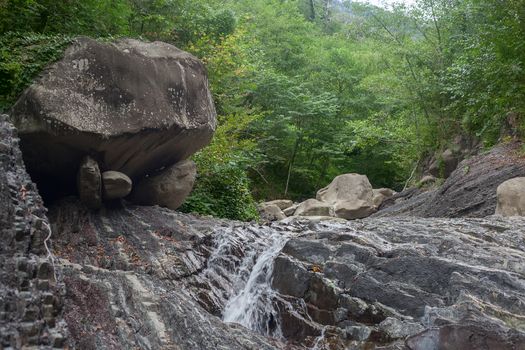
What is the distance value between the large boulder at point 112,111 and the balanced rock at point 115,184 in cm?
21

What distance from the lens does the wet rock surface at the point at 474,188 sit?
38.9ft

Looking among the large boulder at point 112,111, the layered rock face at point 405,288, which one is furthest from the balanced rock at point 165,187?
the layered rock face at point 405,288

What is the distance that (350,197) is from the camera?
726 inches

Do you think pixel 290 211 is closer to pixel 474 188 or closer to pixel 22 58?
pixel 474 188

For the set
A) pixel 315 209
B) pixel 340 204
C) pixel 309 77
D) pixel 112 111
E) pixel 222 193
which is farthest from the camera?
pixel 309 77

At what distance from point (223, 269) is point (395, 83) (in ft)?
45.7

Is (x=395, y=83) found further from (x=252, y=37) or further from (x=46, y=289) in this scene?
(x=46, y=289)

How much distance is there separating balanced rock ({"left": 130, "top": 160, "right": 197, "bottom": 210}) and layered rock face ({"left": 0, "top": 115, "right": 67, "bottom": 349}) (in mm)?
4306

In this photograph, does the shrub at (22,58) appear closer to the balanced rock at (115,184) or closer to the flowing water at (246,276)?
the balanced rock at (115,184)

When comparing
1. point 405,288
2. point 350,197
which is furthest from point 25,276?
point 350,197

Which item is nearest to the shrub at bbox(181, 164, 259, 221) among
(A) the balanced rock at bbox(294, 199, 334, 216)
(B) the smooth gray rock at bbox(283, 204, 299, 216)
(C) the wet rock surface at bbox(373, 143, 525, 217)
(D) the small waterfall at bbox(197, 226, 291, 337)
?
(D) the small waterfall at bbox(197, 226, 291, 337)

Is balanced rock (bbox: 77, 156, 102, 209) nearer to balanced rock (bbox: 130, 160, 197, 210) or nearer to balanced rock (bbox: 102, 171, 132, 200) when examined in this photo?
balanced rock (bbox: 102, 171, 132, 200)

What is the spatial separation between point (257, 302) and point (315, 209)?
10.5 metres

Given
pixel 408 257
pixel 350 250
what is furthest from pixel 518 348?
pixel 350 250
